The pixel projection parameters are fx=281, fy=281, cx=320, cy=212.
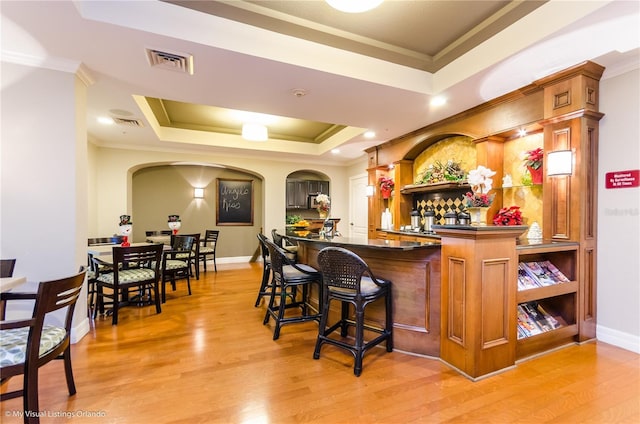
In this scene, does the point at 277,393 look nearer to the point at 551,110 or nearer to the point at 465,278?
the point at 465,278

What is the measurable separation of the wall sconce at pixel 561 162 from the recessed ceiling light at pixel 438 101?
136cm

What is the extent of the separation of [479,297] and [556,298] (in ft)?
4.75

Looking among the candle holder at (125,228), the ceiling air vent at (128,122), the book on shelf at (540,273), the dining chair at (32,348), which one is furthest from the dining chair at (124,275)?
the book on shelf at (540,273)

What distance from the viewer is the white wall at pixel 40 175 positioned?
2.54 meters

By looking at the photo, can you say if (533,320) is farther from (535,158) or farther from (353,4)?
(353,4)

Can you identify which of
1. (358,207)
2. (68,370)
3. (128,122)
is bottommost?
(68,370)

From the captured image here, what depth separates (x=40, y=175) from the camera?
2.61m

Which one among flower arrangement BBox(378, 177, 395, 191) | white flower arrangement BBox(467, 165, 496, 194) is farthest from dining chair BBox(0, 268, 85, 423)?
flower arrangement BBox(378, 177, 395, 191)

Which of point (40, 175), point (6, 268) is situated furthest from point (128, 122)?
point (6, 268)

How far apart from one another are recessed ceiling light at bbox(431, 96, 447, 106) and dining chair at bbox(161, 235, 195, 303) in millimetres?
4148

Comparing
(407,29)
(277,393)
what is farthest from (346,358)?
(407,29)

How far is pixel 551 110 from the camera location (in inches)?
113

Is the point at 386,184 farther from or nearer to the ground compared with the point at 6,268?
farther from the ground

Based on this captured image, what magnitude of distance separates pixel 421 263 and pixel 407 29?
228 cm
